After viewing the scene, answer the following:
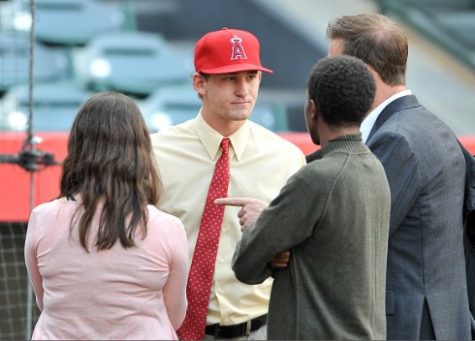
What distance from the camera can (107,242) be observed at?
3.12m

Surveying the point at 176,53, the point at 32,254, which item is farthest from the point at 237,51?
the point at 176,53

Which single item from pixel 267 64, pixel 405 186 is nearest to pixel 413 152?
pixel 405 186

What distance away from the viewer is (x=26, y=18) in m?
9.31

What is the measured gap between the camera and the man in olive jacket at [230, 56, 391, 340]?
10.2 ft

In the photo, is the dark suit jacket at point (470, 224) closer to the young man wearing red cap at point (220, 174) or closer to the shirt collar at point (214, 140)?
the young man wearing red cap at point (220, 174)

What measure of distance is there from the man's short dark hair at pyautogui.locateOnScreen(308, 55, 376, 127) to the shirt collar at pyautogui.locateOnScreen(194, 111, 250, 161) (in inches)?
33.9

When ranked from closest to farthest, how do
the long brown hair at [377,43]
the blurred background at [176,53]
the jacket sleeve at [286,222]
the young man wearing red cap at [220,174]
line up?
the jacket sleeve at [286,222] < the long brown hair at [377,43] < the young man wearing red cap at [220,174] < the blurred background at [176,53]

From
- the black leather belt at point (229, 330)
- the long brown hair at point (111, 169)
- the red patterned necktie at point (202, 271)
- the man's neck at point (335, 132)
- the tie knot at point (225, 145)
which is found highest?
the man's neck at point (335, 132)

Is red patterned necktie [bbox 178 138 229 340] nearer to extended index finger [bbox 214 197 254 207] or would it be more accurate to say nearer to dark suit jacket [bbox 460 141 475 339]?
extended index finger [bbox 214 197 254 207]

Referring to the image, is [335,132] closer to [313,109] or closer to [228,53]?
[313,109]

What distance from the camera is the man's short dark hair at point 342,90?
3143 millimetres

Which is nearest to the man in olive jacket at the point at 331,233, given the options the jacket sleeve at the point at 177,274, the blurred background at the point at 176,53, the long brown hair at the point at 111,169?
the jacket sleeve at the point at 177,274

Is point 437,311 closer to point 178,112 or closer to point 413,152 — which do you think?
point 413,152

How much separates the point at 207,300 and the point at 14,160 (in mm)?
1838
